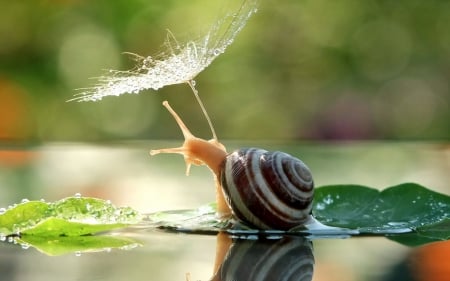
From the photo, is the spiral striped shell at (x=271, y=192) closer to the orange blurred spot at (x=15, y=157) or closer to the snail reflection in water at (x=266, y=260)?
the snail reflection in water at (x=266, y=260)

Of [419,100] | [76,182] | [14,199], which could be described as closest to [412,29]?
[419,100]

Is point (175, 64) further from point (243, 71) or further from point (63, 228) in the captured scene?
point (243, 71)

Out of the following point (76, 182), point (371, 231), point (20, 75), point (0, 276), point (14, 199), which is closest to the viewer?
point (0, 276)

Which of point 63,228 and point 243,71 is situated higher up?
point 243,71

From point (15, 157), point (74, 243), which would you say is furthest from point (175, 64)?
point (15, 157)

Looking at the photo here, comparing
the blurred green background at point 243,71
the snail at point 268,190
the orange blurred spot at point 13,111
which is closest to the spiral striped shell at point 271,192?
the snail at point 268,190

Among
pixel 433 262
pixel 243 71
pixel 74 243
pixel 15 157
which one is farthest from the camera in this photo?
pixel 243 71

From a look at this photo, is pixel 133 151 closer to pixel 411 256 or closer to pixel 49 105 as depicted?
pixel 49 105

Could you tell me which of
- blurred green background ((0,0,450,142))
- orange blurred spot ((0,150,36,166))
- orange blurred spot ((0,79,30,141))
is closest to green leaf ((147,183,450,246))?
orange blurred spot ((0,150,36,166))
